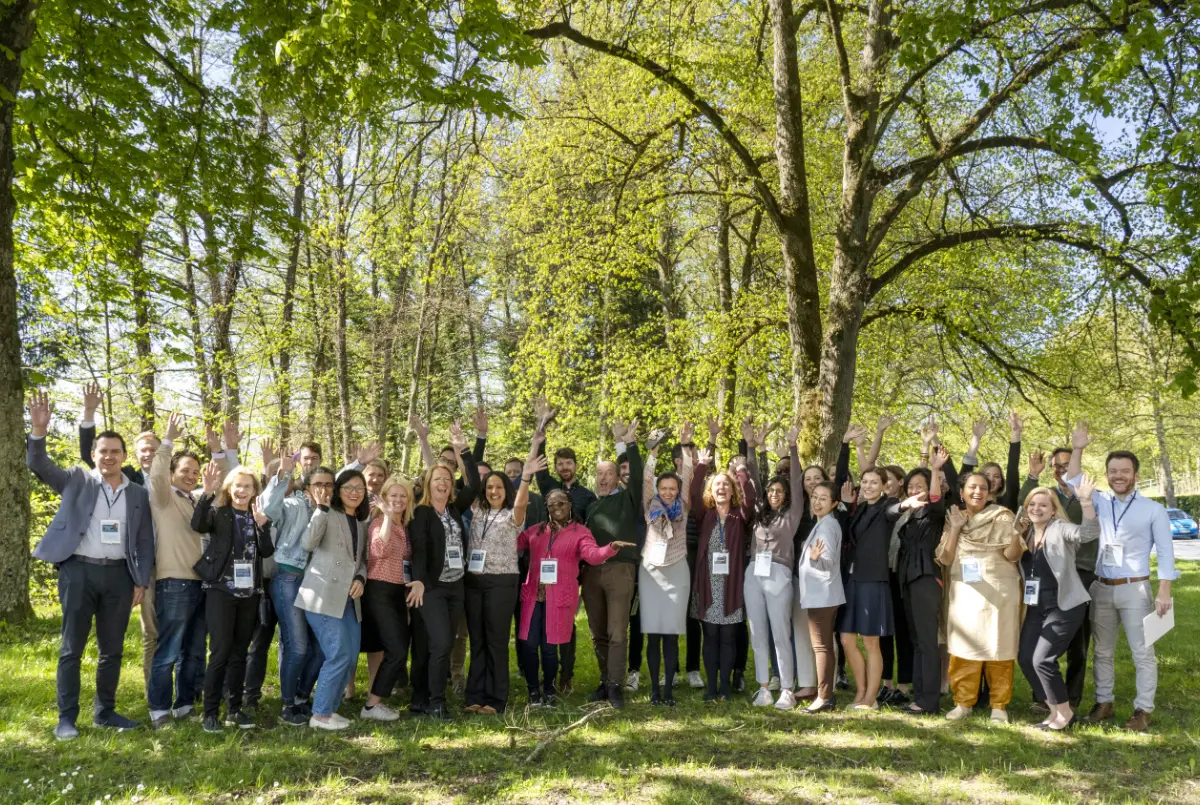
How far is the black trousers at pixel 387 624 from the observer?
6098mm

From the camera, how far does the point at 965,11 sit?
7.91 meters

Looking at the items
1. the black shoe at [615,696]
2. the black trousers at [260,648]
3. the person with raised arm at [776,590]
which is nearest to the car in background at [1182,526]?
the person with raised arm at [776,590]

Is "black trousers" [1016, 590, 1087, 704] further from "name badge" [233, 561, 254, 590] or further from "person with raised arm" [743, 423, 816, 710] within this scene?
"name badge" [233, 561, 254, 590]

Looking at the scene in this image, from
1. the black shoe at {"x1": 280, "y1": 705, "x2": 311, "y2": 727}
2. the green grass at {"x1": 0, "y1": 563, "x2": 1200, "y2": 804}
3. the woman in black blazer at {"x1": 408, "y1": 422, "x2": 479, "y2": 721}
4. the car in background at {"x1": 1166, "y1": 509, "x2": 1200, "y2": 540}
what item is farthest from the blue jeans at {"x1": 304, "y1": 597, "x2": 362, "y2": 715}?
the car in background at {"x1": 1166, "y1": 509, "x2": 1200, "y2": 540}

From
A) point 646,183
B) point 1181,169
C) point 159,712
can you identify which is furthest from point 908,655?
point 646,183

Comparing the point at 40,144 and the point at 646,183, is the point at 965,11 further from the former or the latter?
the point at 40,144

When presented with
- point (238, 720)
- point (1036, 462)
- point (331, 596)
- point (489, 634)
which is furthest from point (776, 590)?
point (238, 720)

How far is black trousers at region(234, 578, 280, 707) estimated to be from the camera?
19.8 feet

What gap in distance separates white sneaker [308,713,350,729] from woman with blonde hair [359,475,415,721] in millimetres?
274

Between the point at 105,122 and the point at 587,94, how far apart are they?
8339 mm

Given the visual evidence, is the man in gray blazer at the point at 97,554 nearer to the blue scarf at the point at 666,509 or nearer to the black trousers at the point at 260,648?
the black trousers at the point at 260,648

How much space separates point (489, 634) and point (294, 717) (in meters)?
1.48

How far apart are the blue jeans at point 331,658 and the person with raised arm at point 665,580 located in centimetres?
238

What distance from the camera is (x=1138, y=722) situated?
233 inches
